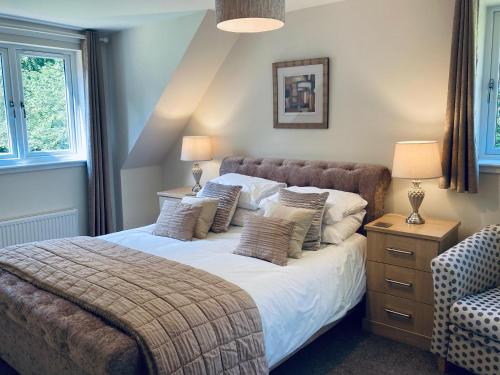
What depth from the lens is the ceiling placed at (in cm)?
324

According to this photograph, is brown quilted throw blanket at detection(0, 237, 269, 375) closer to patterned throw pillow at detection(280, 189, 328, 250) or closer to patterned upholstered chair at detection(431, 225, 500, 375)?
patterned throw pillow at detection(280, 189, 328, 250)

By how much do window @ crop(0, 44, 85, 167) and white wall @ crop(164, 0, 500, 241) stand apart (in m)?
1.69

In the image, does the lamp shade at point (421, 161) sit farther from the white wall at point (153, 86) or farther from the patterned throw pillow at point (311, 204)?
the white wall at point (153, 86)

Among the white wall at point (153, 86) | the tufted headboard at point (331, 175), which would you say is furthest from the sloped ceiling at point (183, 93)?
the tufted headboard at point (331, 175)

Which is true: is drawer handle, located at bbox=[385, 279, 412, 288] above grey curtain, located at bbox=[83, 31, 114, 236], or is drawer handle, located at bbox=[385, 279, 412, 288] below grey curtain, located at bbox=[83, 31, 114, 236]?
below

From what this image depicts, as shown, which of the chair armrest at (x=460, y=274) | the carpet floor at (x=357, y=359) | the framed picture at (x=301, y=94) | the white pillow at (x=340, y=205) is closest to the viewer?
the chair armrest at (x=460, y=274)

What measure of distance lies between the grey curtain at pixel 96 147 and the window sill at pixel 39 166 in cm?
13

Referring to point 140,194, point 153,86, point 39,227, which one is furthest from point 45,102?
point 140,194

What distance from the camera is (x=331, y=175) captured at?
3328 mm

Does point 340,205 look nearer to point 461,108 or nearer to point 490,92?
point 461,108

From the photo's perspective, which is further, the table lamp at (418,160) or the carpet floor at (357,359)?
the table lamp at (418,160)

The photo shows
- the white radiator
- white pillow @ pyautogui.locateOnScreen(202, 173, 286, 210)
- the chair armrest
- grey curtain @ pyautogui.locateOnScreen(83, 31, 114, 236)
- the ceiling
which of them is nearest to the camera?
the chair armrest

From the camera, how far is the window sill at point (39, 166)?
149 inches

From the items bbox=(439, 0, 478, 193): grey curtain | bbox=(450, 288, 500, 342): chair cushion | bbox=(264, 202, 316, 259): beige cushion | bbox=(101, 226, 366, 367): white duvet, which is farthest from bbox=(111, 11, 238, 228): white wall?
bbox=(450, 288, 500, 342): chair cushion
